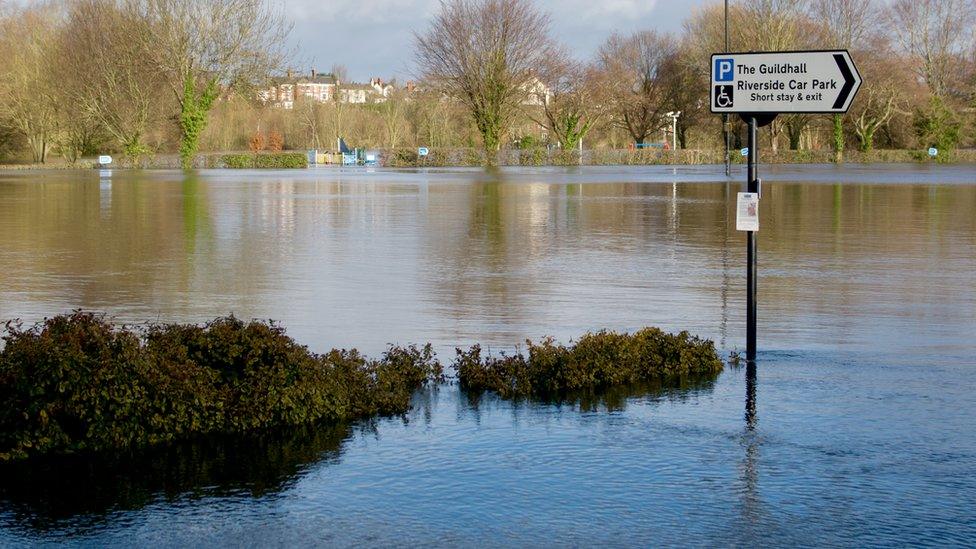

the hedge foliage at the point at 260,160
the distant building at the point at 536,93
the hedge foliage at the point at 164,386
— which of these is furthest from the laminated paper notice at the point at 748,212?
the distant building at the point at 536,93

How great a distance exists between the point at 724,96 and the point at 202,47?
67613 millimetres

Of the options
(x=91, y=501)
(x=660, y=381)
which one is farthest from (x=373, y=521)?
(x=660, y=381)

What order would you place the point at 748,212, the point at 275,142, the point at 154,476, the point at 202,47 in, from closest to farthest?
1. the point at 154,476
2. the point at 748,212
3. the point at 202,47
4. the point at 275,142

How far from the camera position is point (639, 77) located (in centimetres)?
10262

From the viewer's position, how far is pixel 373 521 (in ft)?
20.1

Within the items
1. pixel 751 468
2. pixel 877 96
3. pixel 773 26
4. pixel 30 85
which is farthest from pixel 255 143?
pixel 751 468

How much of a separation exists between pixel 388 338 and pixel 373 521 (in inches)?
209

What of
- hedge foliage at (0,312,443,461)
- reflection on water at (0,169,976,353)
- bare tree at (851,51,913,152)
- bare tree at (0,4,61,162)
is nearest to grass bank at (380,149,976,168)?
bare tree at (851,51,913,152)

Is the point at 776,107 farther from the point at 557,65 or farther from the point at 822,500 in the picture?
the point at 557,65

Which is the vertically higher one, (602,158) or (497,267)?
(602,158)

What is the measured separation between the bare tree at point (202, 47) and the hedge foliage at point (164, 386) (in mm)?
67187

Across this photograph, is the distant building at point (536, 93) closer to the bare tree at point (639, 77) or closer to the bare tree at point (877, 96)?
the bare tree at point (639, 77)

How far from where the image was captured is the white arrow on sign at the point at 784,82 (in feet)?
31.7

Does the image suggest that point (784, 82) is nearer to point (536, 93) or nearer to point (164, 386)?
point (164, 386)
